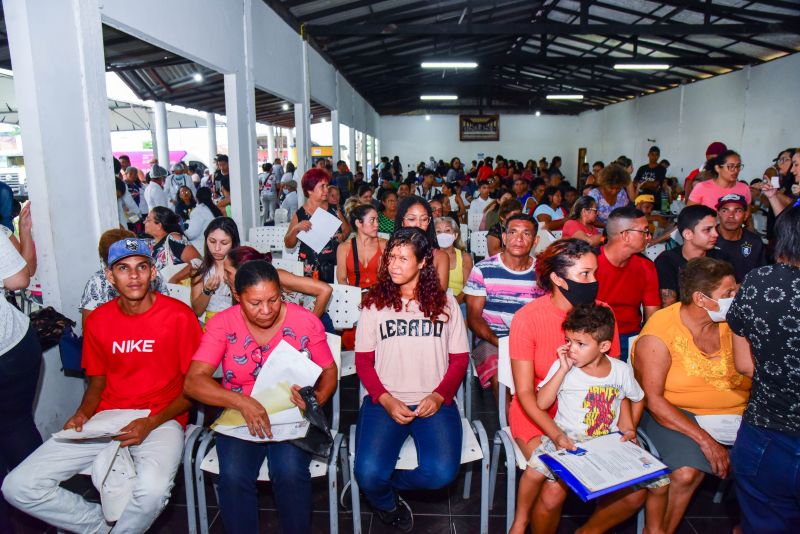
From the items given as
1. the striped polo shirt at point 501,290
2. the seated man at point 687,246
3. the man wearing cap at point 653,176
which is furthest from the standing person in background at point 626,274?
the man wearing cap at point 653,176

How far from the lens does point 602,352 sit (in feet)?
7.26

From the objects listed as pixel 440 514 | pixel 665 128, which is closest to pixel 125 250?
pixel 440 514

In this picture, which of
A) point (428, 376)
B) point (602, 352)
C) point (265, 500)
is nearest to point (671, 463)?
point (602, 352)

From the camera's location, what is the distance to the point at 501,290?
322cm

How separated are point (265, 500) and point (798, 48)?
11.7m

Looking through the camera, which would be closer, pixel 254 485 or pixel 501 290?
pixel 254 485

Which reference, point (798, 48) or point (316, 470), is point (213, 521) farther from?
point (798, 48)

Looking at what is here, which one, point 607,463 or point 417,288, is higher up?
point 417,288

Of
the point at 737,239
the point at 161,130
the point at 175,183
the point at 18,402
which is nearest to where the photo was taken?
the point at 18,402

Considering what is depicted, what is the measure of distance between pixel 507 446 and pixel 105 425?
5.66 ft

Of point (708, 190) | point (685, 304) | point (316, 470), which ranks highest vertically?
point (708, 190)

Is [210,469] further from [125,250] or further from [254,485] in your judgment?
[125,250]

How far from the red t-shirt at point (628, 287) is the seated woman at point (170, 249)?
2.63 metres

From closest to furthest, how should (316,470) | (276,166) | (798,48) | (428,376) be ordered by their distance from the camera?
(316,470)
(428,376)
(798,48)
(276,166)
